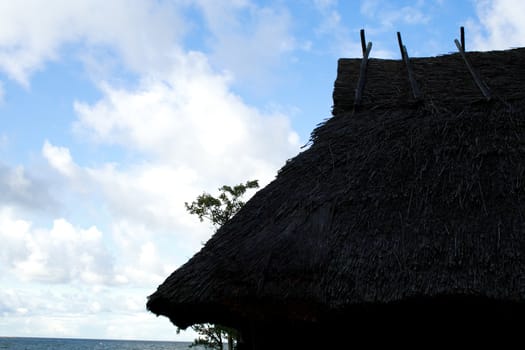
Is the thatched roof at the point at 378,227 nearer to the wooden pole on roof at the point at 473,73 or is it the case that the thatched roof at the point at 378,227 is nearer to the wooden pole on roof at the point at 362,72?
the wooden pole on roof at the point at 473,73

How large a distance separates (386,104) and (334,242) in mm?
2455

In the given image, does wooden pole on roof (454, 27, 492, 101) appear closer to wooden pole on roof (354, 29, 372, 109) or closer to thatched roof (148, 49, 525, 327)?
thatched roof (148, 49, 525, 327)

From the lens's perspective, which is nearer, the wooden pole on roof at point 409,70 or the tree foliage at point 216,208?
the wooden pole on roof at point 409,70

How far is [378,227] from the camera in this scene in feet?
14.2

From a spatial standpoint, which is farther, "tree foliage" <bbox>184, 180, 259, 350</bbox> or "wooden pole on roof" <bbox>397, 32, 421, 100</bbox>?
"tree foliage" <bbox>184, 180, 259, 350</bbox>

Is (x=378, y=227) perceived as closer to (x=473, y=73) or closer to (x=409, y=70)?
(x=473, y=73)

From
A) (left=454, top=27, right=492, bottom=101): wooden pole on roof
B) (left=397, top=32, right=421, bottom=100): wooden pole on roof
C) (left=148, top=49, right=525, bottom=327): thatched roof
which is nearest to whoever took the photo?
(left=148, top=49, right=525, bottom=327): thatched roof

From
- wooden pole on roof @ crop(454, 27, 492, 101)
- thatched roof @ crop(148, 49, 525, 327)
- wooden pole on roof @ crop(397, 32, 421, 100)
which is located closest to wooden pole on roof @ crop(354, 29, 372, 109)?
wooden pole on roof @ crop(397, 32, 421, 100)

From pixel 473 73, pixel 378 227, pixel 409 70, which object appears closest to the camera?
pixel 378 227

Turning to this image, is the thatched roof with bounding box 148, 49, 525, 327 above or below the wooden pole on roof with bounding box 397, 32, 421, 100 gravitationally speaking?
below

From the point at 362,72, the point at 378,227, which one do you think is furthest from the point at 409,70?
the point at 378,227

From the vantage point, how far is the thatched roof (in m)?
3.92

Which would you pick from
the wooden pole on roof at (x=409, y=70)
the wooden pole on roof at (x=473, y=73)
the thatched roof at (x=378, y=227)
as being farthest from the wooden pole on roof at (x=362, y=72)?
the wooden pole on roof at (x=473, y=73)

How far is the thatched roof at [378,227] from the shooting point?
3916 millimetres
